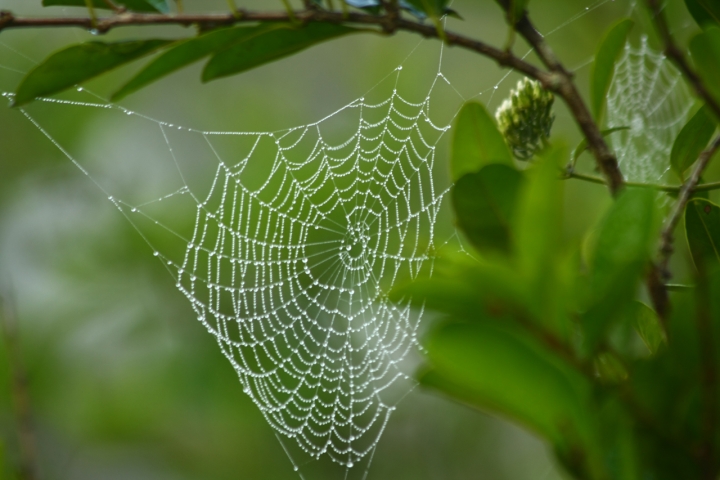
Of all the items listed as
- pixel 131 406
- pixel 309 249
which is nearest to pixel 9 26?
pixel 309 249

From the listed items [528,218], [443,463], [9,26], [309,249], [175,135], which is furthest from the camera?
[175,135]

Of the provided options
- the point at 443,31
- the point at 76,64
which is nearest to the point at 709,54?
the point at 443,31

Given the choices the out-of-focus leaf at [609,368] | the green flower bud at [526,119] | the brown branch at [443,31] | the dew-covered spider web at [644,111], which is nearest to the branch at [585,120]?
the brown branch at [443,31]

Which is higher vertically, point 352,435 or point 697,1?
point 697,1

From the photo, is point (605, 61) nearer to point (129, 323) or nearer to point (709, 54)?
point (709, 54)

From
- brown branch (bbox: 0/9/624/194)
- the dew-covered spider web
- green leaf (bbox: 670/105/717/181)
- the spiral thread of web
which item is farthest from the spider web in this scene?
brown branch (bbox: 0/9/624/194)

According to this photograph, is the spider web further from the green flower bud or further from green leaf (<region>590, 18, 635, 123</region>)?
green leaf (<region>590, 18, 635, 123</region>)

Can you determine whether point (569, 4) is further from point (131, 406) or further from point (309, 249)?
point (131, 406)
